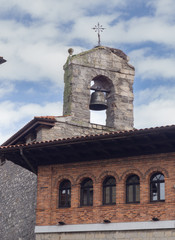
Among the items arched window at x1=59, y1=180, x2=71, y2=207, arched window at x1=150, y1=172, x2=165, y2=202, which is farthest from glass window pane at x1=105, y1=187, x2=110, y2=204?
arched window at x1=150, y1=172, x2=165, y2=202

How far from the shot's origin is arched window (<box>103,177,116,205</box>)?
20625mm

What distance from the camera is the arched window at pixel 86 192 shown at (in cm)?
2106

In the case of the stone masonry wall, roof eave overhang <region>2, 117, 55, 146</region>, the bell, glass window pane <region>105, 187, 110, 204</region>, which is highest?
the bell

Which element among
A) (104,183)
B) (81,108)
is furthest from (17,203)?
(104,183)

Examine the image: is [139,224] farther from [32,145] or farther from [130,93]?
[130,93]

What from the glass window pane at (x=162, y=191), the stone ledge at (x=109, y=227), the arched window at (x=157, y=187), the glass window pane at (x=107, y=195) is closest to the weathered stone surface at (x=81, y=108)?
the stone ledge at (x=109, y=227)

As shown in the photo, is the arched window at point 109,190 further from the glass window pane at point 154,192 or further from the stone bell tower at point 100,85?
the stone bell tower at point 100,85

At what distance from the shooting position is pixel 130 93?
26.9m

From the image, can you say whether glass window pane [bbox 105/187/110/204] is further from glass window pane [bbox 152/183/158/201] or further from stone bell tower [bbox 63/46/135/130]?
stone bell tower [bbox 63/46/135/130]

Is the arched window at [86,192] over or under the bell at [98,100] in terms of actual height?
under

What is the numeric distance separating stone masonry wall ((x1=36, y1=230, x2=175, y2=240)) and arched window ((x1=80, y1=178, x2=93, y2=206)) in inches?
43.6

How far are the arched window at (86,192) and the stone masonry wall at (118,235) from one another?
3.63ft

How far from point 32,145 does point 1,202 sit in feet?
31.4

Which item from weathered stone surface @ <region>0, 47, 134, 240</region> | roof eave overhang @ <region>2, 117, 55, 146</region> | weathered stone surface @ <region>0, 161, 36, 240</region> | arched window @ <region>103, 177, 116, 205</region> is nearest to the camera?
arched window @ <region>103, 177, 116, 205</region>
